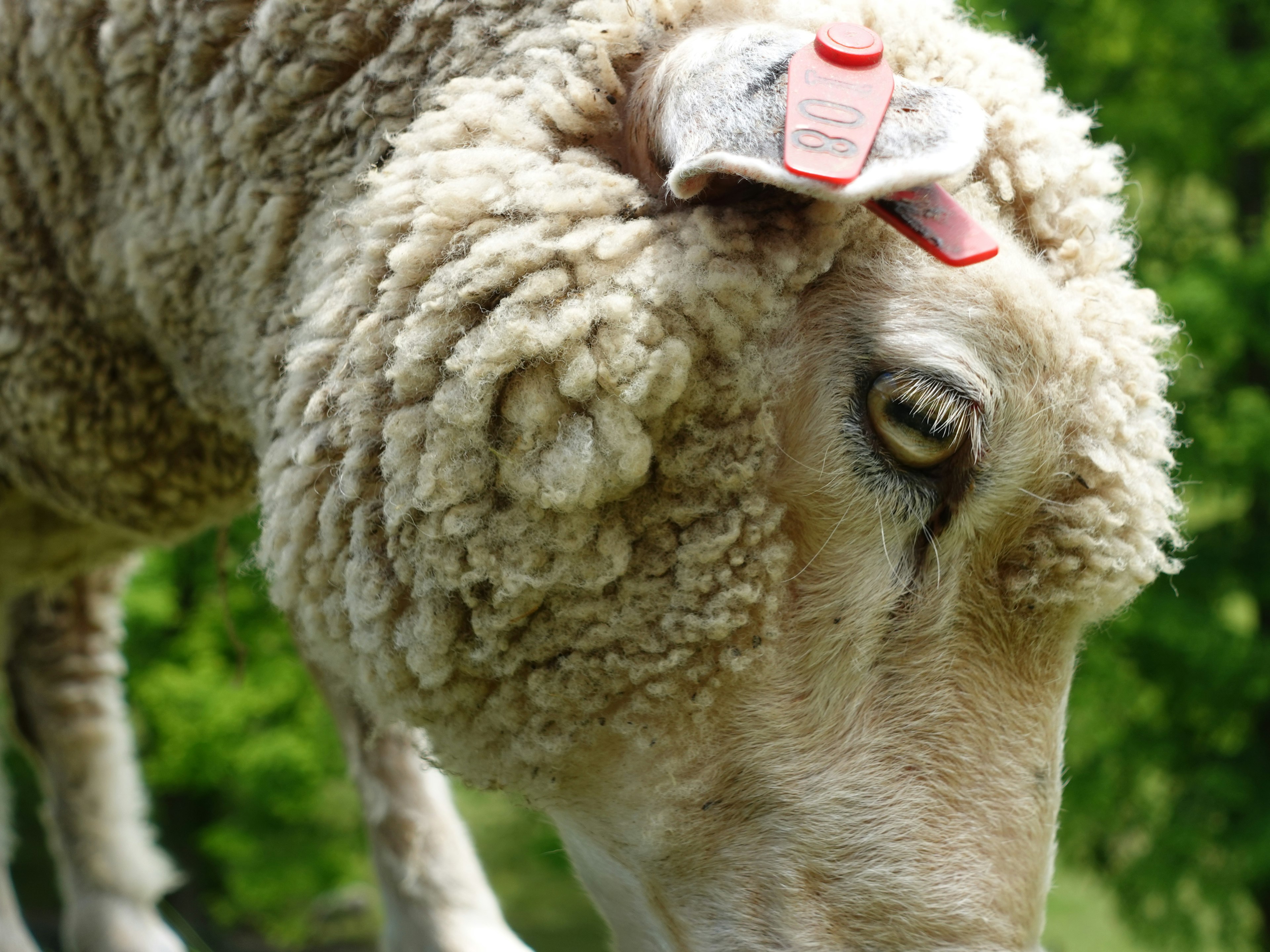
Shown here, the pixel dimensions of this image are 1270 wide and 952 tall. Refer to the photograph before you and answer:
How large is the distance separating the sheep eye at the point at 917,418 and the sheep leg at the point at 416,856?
174cm

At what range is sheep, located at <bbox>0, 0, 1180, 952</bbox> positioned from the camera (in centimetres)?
149

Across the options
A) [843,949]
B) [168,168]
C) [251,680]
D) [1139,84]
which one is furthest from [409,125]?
[1139,84]

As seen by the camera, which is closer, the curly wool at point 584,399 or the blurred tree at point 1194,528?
the curly wool at point 584,399

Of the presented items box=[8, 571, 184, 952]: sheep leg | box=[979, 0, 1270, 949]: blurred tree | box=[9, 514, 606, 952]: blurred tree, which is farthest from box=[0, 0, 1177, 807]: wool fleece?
box=[979, 0, 1270, 949]: blurred tree

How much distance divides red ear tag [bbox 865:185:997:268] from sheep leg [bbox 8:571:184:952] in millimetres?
3036

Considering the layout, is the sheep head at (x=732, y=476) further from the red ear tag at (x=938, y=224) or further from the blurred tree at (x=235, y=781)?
the blurred tree at (x=235, y=781)

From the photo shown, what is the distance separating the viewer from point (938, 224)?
1.42 meters

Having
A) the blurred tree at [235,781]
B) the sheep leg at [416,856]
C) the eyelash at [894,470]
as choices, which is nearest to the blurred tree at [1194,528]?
the blurred tree at [235,781]

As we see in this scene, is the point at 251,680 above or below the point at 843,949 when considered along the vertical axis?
below

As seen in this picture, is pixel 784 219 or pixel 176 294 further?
pixel 176 294

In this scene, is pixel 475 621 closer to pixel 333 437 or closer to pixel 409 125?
pixel 333 437

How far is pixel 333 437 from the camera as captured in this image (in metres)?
1.65

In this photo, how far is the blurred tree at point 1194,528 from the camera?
20.8ft

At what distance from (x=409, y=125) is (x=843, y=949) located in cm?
129
